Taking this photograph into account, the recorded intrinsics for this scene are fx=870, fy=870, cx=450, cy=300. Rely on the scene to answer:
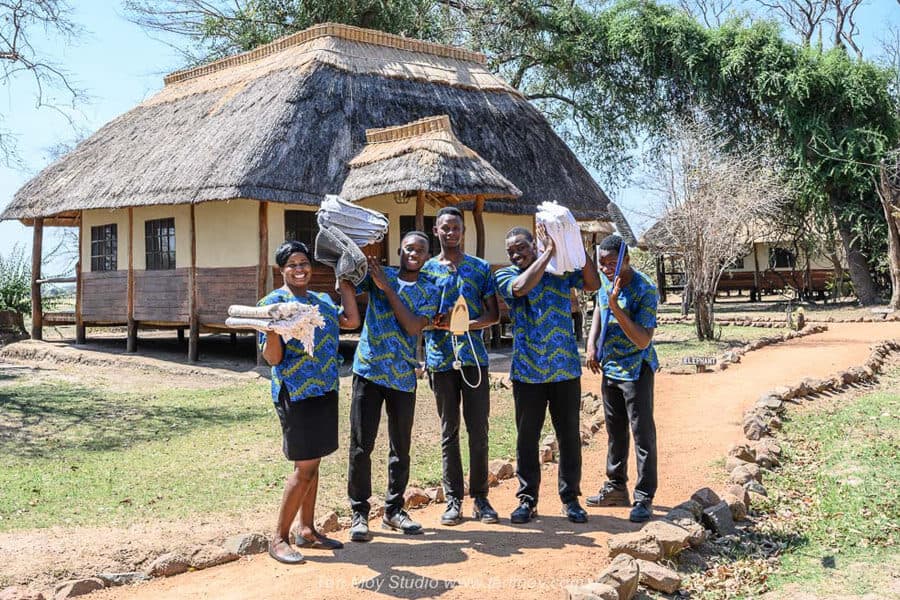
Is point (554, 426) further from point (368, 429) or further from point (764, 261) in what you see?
point (764, 261)

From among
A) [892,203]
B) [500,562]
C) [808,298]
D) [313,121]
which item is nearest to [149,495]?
[500,562]

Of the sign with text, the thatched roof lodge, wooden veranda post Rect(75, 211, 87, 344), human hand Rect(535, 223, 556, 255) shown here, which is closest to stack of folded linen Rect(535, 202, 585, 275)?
human hand Rect(535, 223, 556, 255)

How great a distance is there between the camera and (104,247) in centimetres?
1636

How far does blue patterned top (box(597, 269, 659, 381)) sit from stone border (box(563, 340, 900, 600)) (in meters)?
0.82

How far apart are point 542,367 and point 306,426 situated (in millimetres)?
1349

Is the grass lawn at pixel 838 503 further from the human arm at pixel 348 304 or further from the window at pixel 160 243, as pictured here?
the window at pixel 160 243

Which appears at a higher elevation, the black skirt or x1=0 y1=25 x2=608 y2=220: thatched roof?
x1=0 y1=25 x2=608 y2=220: thatched roof

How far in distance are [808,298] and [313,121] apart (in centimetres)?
1921

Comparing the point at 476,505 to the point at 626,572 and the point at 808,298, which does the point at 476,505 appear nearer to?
the point at 626,572

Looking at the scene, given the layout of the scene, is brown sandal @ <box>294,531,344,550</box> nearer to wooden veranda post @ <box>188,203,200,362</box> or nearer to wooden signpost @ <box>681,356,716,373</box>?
wooden signpost @ <box>681,356,716,373</box>

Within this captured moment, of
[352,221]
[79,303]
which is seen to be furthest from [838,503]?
[79,303]

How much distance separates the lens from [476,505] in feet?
16.4

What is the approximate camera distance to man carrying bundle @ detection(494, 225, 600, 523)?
484 cm

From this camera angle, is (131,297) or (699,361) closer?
(699,361)
